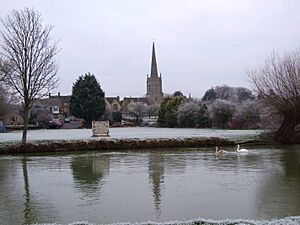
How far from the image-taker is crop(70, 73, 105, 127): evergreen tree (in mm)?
76562

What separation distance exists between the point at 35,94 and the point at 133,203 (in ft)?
71.6

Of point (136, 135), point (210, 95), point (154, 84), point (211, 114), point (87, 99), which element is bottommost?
point (136, 135)

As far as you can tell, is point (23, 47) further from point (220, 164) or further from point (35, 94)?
point (220, 164)

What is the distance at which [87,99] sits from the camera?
76.6m

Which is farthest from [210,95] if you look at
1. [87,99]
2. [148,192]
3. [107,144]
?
[148,192]

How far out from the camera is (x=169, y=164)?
19812 millimetres

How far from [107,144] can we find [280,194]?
65.6ft

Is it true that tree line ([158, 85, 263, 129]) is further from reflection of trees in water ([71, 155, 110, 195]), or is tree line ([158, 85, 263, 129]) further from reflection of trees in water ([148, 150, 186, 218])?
reflection of trees in water ([71, 155, 110, 195])

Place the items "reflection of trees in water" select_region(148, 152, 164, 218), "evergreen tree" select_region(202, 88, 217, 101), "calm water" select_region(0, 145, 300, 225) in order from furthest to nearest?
1. "evergreen tree" select_region(202, 88, 217, 101)
2. "reflection of trees in water" select_region(148, 152, 164, 218)
3. "calm water" select_region(0, 145, 300, 225)

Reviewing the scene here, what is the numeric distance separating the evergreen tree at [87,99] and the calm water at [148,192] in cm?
5717

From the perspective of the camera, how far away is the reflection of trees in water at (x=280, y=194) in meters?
9.53

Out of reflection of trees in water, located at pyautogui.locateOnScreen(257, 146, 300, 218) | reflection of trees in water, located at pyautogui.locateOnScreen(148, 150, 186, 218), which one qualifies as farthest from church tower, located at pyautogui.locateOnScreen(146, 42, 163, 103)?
reflection of trees in water, located at pyautogui.locateOnScreen(257, 146, 300, 218)

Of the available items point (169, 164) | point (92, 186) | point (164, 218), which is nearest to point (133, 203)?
point (164, 218)

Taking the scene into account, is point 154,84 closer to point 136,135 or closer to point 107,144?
point 136,135
